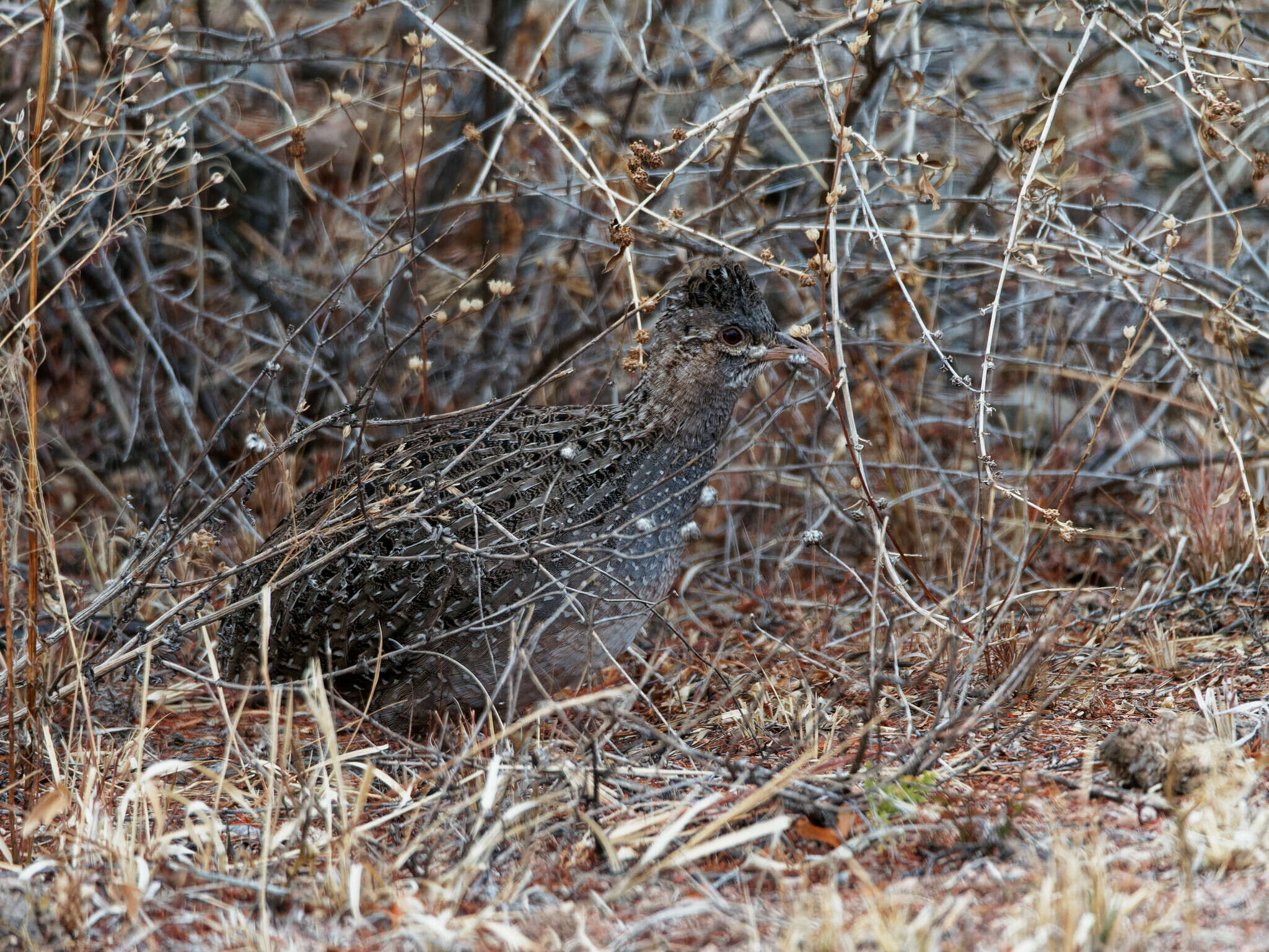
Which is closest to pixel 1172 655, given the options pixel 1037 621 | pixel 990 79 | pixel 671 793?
pixel 1037 621

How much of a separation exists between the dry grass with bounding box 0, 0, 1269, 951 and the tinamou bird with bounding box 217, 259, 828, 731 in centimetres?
20

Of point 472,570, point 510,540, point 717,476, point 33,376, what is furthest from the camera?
point 717,476

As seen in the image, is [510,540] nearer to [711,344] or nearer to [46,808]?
[711,344]

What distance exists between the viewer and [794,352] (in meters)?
4.47

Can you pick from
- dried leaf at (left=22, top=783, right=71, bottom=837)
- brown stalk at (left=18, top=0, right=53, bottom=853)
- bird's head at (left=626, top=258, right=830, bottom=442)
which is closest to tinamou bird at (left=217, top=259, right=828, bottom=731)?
bird's head at (left=626, top=258, right=830, bottom=442)

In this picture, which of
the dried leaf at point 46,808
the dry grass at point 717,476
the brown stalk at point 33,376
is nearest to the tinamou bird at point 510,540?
the dry grass at point 717,476

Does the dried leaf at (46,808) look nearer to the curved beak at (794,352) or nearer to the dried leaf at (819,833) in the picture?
the dried leaf at (819,833)

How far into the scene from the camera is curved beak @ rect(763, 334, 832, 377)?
4422 millimetres

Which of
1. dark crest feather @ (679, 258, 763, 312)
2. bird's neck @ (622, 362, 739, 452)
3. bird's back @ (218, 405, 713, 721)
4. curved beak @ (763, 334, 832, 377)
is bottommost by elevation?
bird's back @ (218, 405, 713, 721)

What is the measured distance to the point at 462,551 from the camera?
13.1ft

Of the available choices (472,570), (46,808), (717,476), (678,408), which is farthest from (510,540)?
(717,476)

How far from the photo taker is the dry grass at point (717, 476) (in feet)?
9.38

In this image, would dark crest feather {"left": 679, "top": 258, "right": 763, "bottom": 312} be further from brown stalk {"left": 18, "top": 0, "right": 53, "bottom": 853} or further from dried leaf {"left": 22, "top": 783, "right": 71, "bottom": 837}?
dried leaf {"left": 22, "top": 783, "right": 71, "bottom": 837}

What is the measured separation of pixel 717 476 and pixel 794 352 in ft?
3.82
